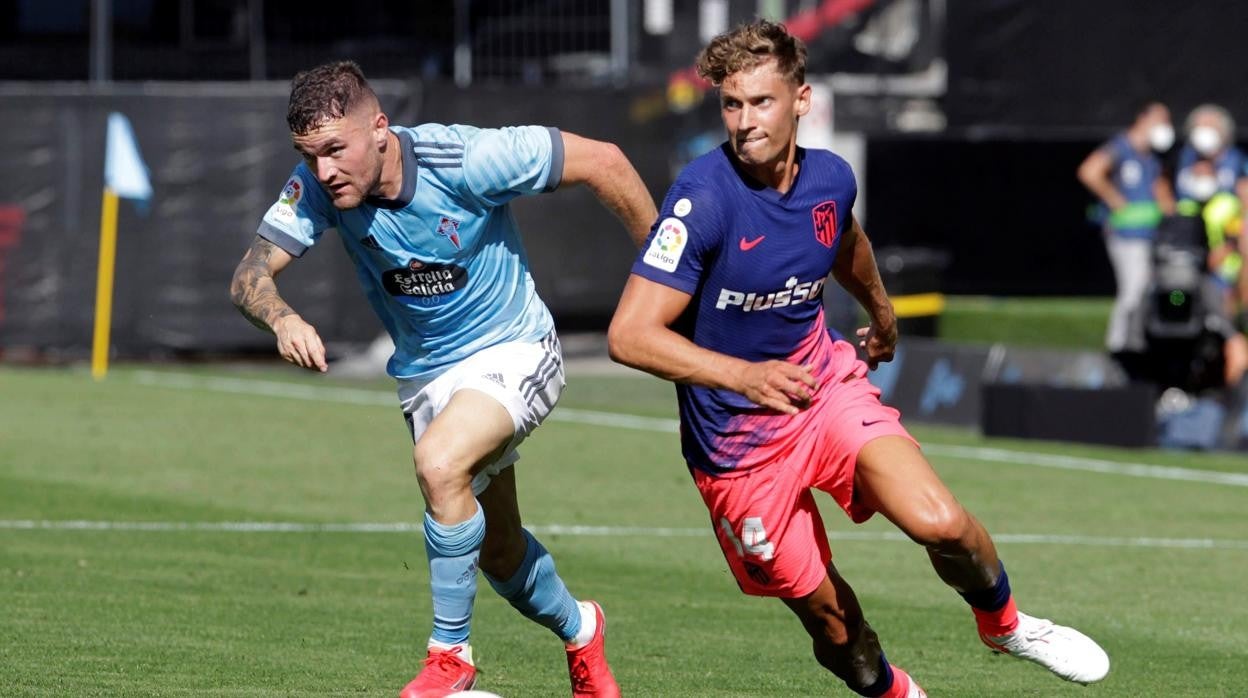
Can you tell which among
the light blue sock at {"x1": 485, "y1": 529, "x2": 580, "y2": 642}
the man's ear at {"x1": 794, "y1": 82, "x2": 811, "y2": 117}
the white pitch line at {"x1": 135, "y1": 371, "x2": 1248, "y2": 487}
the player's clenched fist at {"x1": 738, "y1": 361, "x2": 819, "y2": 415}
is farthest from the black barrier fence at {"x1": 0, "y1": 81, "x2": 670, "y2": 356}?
the player's clenched fist at {"x1": 738, "y1": 361, "x2": 819, "y2": 415}

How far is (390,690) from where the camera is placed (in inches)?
289

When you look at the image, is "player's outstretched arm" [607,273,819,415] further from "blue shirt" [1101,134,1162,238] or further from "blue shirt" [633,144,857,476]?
"blue shirt" [1101,134,1162,238]

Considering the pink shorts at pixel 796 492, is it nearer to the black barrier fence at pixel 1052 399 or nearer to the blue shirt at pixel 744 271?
the blue shirt at pixel 744 271

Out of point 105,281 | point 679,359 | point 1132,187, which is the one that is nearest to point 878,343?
point 679,359

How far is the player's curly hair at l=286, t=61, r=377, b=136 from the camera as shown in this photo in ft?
22.1

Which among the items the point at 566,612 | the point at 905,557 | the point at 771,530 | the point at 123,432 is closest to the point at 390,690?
the point at 566,612

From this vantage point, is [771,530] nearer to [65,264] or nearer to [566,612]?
[566,612]

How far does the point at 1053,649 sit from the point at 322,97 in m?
2.89

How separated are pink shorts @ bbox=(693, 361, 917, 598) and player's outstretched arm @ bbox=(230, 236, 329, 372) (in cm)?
132

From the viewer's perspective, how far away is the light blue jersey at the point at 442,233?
22.9ft

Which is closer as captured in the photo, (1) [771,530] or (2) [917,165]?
(1) [771,530]

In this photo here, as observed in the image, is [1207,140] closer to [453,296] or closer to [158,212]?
[158,212]

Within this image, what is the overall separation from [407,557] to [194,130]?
35.1 ft

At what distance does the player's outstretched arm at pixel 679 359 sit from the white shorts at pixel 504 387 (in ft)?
2.25
